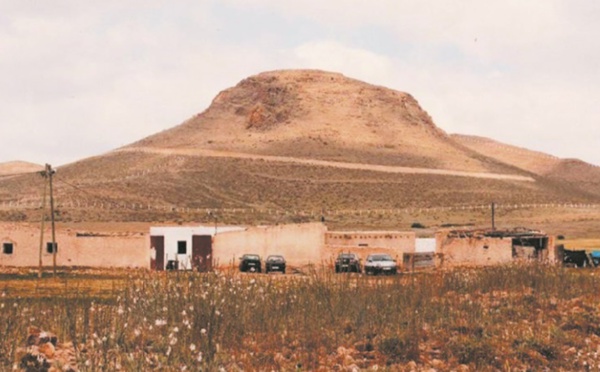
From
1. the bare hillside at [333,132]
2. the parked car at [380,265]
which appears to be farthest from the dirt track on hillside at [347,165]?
the parked car at [380,265]

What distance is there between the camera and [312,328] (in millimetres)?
15875

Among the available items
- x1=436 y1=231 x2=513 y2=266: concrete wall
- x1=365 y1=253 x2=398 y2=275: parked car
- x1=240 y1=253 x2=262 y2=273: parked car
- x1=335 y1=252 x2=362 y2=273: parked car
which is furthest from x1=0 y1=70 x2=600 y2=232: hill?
x1=335 y1=252 x2=362 y2=273: parked car

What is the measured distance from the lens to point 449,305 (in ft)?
62.4

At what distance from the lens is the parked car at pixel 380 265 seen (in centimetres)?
3938

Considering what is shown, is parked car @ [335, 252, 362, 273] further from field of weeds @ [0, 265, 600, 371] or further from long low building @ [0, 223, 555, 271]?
long low building @ [0, 223, 555, 271]

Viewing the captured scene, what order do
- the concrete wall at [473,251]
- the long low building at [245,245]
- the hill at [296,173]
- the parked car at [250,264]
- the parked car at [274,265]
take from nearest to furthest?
the parked car at [274,265] < the parked car at [250,264] < the concrete wall at [473,251] < the long low building at [245,245] < the hill at [296,173]

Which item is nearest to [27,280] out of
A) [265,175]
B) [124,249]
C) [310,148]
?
[124,249]

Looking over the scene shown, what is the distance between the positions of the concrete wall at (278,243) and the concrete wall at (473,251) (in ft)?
20.4

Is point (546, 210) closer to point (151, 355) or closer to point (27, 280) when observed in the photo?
point (27, 280)

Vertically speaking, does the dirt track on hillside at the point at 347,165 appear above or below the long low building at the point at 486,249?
above

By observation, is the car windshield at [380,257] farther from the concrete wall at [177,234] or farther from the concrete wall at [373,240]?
the concrete wall at [177,234]

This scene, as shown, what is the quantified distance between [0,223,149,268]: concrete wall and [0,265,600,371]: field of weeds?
97.3ft

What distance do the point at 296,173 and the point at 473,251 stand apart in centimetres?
8405

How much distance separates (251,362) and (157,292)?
150 inches
